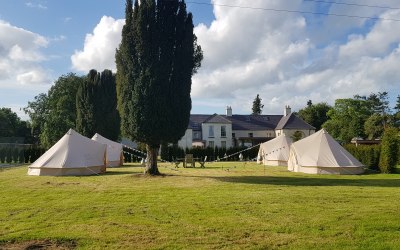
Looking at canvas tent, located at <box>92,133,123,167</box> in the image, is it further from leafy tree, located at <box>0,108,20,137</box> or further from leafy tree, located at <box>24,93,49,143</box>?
leafy tree, located at <box>0,108,20,137</box>

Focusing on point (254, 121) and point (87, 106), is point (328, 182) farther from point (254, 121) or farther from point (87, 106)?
point (254, 121)

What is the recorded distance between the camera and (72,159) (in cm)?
1908

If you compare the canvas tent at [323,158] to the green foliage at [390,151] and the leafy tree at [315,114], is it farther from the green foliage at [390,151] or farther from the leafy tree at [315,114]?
the leafy tree at [315,114]

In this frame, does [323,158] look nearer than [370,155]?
Yes

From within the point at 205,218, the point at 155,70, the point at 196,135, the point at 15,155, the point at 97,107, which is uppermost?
the point at 97,107

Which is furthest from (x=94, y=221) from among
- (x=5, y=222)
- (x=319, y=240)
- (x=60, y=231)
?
(x=319, y=240)

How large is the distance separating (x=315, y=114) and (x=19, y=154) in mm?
49516

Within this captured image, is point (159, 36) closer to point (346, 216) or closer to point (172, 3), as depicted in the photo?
point (172, 3)

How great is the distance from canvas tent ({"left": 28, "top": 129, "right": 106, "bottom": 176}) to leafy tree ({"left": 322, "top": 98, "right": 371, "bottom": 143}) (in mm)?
41185

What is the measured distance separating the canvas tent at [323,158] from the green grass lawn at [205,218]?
7495 millimetres

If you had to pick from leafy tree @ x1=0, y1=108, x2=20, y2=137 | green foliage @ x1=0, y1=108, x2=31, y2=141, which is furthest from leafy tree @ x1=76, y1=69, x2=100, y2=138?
leafy tree @ x1=0, y1=108, x2=20, y2=137

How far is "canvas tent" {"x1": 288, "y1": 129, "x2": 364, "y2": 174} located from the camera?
64.1ft

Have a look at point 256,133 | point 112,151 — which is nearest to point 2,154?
point 112,151

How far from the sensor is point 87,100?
3747cm
